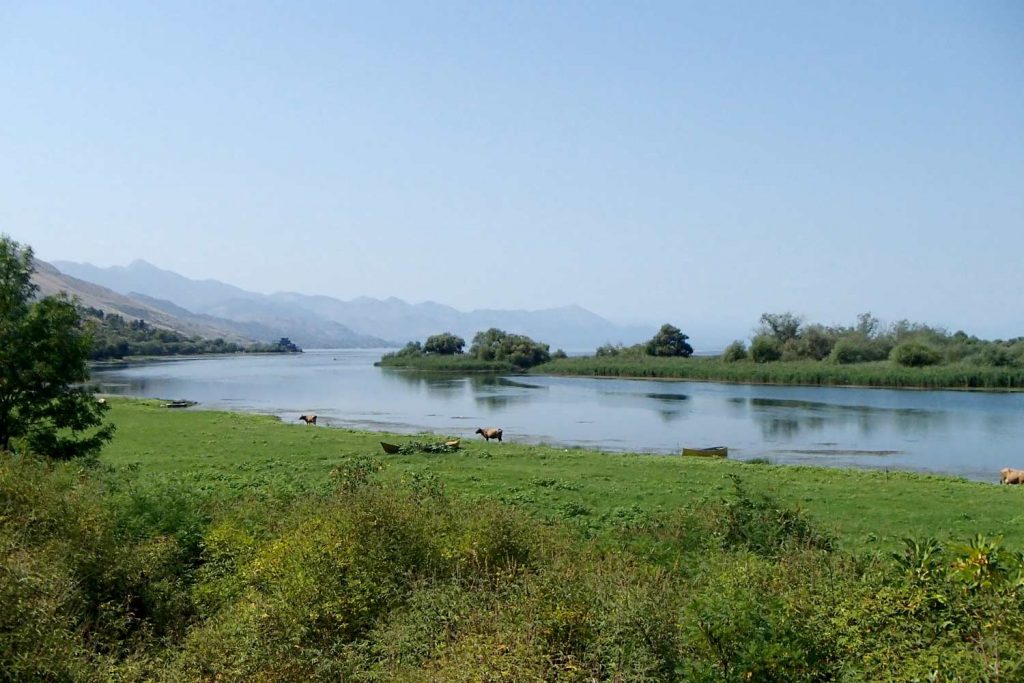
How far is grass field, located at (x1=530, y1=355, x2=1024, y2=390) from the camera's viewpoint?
64312 millimetres

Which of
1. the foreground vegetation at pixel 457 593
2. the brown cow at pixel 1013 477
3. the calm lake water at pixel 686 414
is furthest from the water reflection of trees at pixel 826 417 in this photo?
the foreground vegetation at pixel 457 593

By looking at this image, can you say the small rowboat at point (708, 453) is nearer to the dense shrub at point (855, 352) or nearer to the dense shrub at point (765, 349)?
the dense shrub at point (855, 352)

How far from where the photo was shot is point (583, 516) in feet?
46.1

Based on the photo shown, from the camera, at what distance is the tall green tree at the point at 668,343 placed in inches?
4070

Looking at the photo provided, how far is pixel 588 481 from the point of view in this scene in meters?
18.9

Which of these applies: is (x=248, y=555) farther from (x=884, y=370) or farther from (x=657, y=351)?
(x=657, y=351)

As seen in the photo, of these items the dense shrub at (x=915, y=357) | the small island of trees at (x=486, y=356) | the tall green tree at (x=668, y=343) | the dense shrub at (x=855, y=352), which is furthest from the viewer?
the small island of trees at (x=486, y=356)

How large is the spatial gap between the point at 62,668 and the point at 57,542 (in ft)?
8.55

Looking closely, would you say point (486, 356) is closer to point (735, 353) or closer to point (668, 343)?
point (668, 343)

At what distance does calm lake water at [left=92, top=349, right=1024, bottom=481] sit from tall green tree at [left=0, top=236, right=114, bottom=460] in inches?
765

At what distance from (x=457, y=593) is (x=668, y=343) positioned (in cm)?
9919

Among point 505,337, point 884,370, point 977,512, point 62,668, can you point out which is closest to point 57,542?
point 62,668

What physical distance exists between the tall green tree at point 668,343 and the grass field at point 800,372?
4.03 metres

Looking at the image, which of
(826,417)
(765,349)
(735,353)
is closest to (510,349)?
(735,353)
